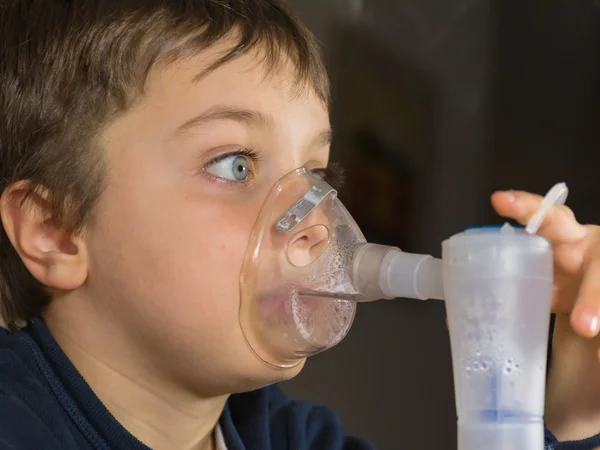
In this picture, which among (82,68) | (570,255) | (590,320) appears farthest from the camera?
(82,68)

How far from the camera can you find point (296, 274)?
91 centimetres

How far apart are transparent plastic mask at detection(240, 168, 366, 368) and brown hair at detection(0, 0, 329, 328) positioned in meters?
0.16

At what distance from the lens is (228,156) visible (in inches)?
38.1

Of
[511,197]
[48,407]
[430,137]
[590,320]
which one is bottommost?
[48,407]

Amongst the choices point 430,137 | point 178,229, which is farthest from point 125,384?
point 430,137

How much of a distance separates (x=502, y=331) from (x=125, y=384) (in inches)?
20.6

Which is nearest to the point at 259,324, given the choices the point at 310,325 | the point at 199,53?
the point at 310,325

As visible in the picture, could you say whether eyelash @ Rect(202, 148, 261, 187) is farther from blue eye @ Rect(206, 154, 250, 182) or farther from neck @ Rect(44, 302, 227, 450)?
neck @ Rect(44, 302, 227, 450)

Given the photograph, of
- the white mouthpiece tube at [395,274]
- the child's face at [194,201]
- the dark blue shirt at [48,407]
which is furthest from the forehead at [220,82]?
the dark blue shirt at [48,407]

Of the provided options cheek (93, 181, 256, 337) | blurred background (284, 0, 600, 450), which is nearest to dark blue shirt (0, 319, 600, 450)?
cheek (93, 181, 256, 337)

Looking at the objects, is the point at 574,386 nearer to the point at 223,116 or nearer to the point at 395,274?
the point at 395,274

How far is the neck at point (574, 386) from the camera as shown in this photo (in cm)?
103

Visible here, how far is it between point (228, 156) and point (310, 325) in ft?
0.66

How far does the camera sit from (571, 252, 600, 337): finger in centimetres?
77
